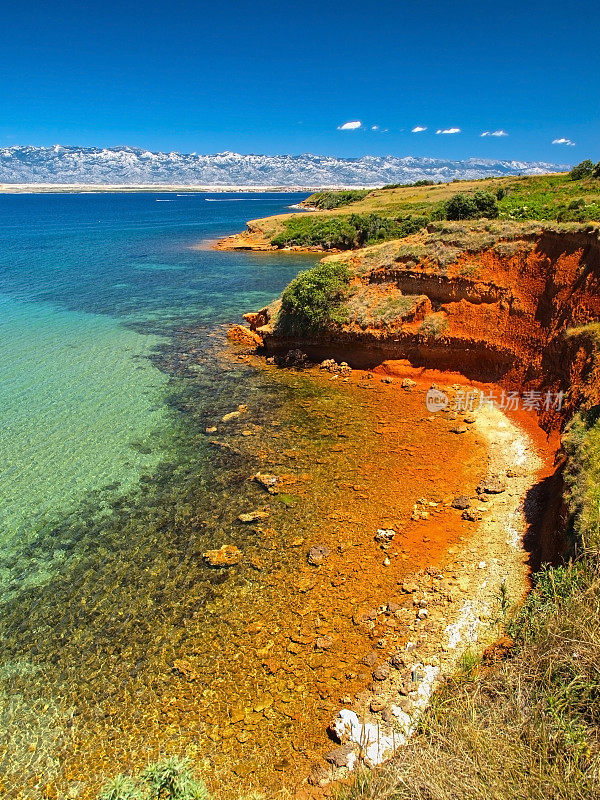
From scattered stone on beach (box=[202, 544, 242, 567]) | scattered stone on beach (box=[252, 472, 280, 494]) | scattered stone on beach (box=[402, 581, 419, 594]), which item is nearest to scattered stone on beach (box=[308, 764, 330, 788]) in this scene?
scattered stone on beach (box=[402, 581, 419, 594])

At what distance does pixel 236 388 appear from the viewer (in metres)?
25.0

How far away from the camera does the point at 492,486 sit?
52.6 feet

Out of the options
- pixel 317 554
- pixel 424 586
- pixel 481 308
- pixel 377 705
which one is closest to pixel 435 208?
pixel 481 308

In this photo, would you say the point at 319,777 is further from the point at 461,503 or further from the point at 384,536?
the point at 461,503

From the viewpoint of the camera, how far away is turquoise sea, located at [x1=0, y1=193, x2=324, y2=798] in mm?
9875

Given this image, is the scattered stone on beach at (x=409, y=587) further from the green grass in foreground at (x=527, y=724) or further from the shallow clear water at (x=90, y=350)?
the shallow clear water at (x=90, y=350)

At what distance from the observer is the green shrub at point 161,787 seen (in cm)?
Answer: 732

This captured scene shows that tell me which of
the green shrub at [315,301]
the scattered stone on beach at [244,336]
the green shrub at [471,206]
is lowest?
the scattered stone on beach at [244,336]

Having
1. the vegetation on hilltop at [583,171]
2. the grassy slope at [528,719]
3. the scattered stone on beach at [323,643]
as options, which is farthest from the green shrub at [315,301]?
the vegetation on hilltop at [583,171]

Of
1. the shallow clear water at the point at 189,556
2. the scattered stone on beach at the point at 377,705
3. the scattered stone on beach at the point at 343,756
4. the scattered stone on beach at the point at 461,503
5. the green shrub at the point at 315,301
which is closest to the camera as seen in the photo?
the scattered stone on beach at the point at 343,756

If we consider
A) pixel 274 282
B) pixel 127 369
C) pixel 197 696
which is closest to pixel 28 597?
pixel 197 696

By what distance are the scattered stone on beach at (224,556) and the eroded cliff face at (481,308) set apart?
1387 cm

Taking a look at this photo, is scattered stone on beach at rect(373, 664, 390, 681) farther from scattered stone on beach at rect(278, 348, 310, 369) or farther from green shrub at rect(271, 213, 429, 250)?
green shrub at rect(271, 213, 429, 250)

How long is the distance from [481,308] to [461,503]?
1315cm
